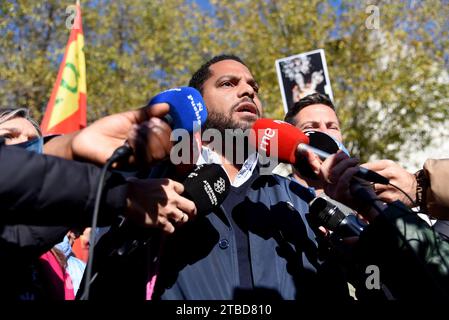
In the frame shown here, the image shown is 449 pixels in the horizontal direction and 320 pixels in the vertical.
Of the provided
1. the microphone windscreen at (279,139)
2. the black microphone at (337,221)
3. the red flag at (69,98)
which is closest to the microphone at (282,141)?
the microphone windscreen at (279,139)

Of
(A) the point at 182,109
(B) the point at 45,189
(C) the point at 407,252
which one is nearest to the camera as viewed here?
(B) the point at 45,189

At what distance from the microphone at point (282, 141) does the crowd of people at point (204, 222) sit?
47mm

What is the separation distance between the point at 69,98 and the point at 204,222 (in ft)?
16.3

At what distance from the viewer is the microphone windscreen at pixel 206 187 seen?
239 cm

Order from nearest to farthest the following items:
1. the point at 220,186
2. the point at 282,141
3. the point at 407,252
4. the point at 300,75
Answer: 1. the point at 407,252
2. the point at 220,186
3. the point at 282,141
4. the point at 300,75

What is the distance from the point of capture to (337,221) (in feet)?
8.47

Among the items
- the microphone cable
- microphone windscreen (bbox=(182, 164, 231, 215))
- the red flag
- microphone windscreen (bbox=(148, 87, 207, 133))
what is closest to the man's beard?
microphone windscreen (bbox=(182, 164, 231, 215))

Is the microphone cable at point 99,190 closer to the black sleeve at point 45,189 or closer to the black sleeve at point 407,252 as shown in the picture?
the black sleeve at point 45,189

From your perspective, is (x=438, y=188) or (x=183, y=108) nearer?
(x=183, y=108)

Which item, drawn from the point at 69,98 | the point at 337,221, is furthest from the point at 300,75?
the point at 337,221

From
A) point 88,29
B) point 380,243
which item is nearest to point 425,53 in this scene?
point 88,29

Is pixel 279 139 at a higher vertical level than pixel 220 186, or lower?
higher

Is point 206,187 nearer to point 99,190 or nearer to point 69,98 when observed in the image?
point 99,190

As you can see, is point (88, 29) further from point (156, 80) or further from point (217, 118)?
point (217, 118)
